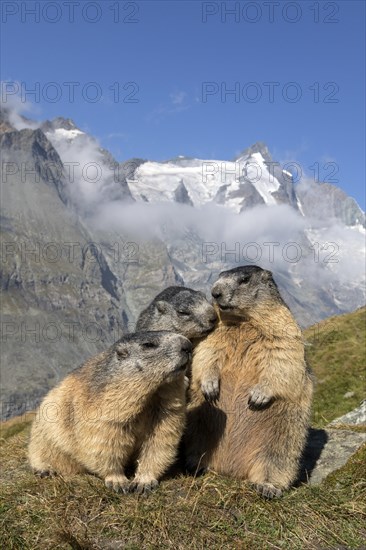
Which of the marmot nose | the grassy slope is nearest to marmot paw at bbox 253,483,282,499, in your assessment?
the grassy slope

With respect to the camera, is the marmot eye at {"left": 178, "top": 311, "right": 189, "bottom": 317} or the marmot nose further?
the marmot eye at {"left": 178, "top": 311, "right": 189, "bottom": 317}

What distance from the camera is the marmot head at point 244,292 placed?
10.7m

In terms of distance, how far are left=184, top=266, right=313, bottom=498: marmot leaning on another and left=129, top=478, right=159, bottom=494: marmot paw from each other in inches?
37.3

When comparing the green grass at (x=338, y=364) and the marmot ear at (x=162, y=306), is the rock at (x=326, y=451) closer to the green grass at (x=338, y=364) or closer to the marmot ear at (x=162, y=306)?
the marmot ear at (x=162, y=306)

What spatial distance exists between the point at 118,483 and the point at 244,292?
13.9 feet

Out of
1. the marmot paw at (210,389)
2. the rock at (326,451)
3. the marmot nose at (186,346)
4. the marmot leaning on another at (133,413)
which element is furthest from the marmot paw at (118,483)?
the rock at (326,451)

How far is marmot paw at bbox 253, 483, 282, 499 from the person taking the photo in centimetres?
945

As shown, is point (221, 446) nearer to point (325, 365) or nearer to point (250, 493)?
point (250, 493)

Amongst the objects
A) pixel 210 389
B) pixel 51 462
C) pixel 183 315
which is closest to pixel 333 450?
pixel 210 389

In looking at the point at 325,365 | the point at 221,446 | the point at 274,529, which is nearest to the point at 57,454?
the point at 221,446

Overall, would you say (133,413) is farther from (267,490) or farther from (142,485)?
(267,490)

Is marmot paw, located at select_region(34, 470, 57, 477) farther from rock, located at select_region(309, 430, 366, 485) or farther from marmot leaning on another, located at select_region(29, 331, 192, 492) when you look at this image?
rock, located at select_region(309, 430, 366, 485)

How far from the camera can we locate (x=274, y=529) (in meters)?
8.16

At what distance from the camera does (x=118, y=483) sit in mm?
9547
